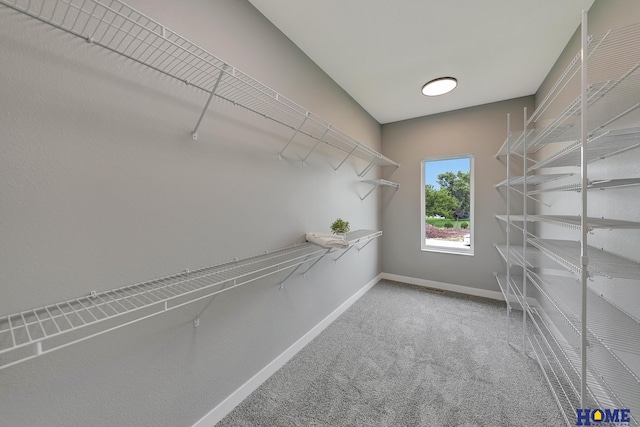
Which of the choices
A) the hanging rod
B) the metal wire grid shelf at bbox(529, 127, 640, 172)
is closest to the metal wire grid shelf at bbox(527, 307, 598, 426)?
the metal wire grid shelf at bbox(529, 127, 640, 172)

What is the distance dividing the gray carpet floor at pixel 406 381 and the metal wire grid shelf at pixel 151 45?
160 centimetres

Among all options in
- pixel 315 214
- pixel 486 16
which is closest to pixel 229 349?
pixel 315 214

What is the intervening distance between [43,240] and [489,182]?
12.3ft

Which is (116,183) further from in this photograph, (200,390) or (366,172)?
(366,172)

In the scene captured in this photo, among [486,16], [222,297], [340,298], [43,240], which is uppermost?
[486,16]

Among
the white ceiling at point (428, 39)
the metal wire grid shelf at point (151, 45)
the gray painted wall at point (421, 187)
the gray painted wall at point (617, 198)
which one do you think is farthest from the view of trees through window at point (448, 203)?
the metal wire grid shelf at point (151, 45)

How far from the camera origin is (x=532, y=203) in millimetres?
2689

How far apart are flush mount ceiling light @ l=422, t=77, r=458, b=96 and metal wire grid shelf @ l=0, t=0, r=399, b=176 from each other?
1.53 metres

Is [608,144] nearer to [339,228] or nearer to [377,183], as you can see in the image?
[339,228]

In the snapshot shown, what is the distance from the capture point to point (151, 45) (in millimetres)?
870

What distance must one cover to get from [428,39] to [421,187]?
6.30 ft

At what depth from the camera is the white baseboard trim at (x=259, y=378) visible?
128cm

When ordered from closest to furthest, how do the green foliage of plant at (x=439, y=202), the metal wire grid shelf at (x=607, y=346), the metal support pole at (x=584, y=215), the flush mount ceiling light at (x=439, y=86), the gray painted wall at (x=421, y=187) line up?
the metal support pole at (x=584, y=215) → the metal wire grid shelf at (x=607, y=346) → the flush mount ceiling light at (x=439, y=86) → the gray painted wall at (x=421, y=187) → the green foliage of plant at (x=439, y=202)

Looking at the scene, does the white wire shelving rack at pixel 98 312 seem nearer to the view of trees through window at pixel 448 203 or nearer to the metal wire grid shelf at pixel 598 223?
the metal wire grid shelf at pixel 598 223
